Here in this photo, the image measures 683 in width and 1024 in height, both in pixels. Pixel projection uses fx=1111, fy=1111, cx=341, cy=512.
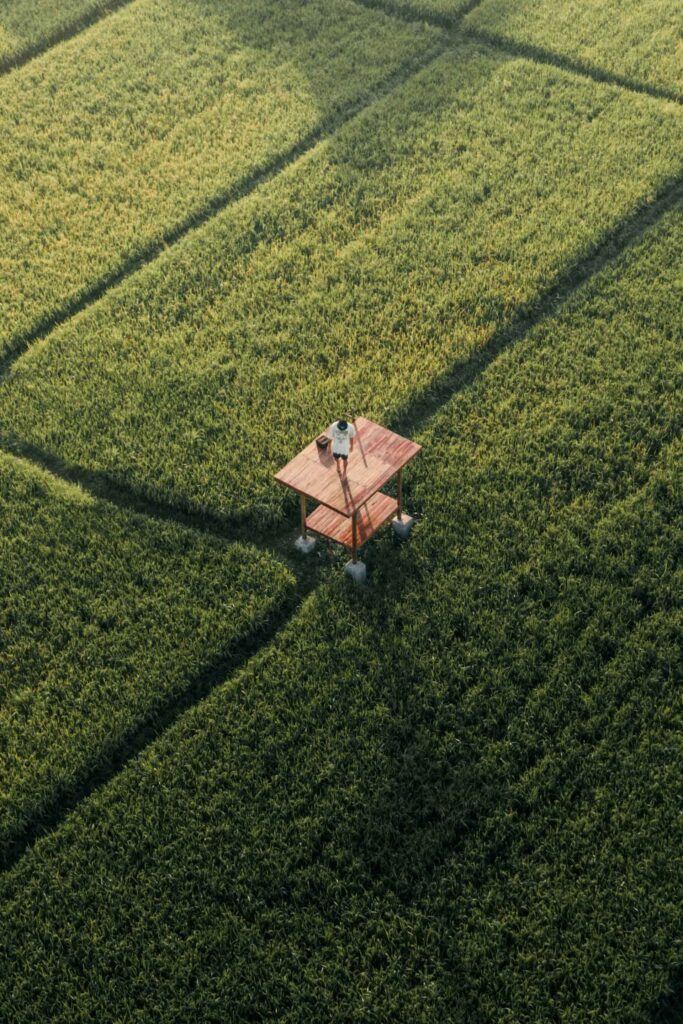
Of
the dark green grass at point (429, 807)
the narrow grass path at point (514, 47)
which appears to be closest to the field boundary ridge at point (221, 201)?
the narrow grass path at point (514, 47)

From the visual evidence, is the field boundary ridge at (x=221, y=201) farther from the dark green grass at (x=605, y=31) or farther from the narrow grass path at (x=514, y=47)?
the dark green grass at (x=605, y=31)

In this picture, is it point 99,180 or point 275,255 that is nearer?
point 275,255

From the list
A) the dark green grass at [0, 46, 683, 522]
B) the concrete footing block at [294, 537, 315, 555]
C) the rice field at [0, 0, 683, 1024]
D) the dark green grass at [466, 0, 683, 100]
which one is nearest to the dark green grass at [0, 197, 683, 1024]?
the rice field at [0, 0, 683, 1024]

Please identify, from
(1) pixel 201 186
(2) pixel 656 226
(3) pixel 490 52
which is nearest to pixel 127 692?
(1) pixel 201 186

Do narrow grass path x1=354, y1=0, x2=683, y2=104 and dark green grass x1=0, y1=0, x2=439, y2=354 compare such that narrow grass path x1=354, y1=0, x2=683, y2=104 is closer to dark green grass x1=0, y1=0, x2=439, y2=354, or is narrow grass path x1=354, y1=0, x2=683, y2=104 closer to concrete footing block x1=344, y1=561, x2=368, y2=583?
dark green grass x1=0, y1=0, x2=439, y2=354

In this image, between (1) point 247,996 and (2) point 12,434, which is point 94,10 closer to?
(2) point 12,434

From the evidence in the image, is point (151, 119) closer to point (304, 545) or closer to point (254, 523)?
point (254, 523)
